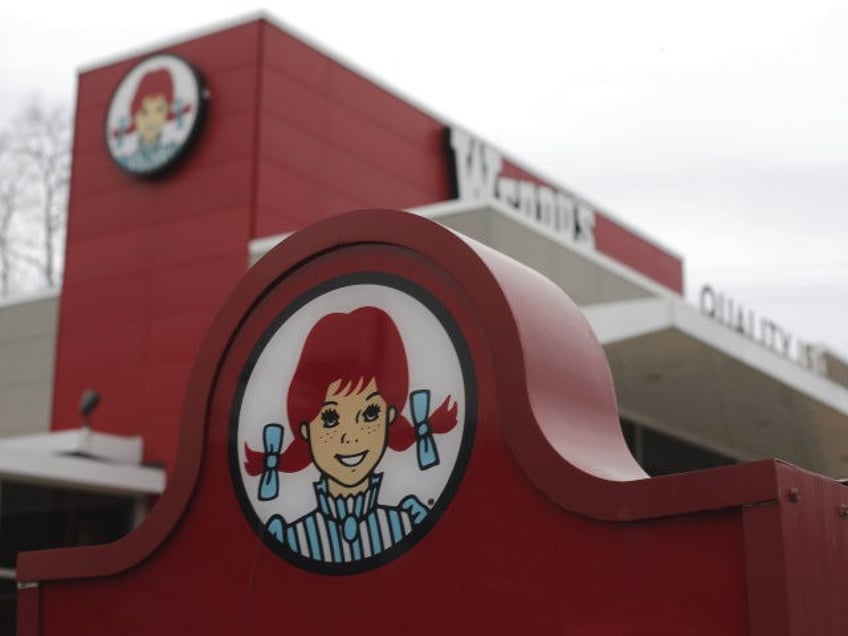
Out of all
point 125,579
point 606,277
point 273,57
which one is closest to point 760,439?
point 606,277

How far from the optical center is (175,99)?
67.4ft

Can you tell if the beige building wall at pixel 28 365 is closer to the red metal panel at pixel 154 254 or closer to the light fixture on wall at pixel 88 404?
the red metal panel at pixel 154 254

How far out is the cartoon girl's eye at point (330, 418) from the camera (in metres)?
6.28

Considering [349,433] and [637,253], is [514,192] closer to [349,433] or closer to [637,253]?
[637,253]

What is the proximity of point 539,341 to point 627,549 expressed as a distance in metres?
1.03

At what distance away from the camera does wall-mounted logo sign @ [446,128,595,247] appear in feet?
77.3

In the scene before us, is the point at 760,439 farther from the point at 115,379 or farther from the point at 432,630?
the point at 432,630

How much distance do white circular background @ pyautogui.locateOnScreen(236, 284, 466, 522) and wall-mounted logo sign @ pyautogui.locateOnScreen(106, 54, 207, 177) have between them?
1419 cm

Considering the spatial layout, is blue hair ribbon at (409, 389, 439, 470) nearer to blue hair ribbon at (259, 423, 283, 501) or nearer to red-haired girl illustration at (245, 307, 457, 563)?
red-haired girl illustration at (245, 307, 457, 563)

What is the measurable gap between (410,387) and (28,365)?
17224 millimetres

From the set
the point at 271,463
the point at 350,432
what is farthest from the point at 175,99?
the point at 350,432

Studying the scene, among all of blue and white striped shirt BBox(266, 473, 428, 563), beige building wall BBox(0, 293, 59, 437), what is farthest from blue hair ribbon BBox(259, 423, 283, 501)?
beige building wall BBox(0, 293, 59, 437)

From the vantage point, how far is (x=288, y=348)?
259 inches

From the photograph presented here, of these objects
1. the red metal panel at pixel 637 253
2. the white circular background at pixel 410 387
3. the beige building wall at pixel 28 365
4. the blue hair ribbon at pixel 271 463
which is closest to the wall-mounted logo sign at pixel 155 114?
the beige building wall at pixel 28 365
